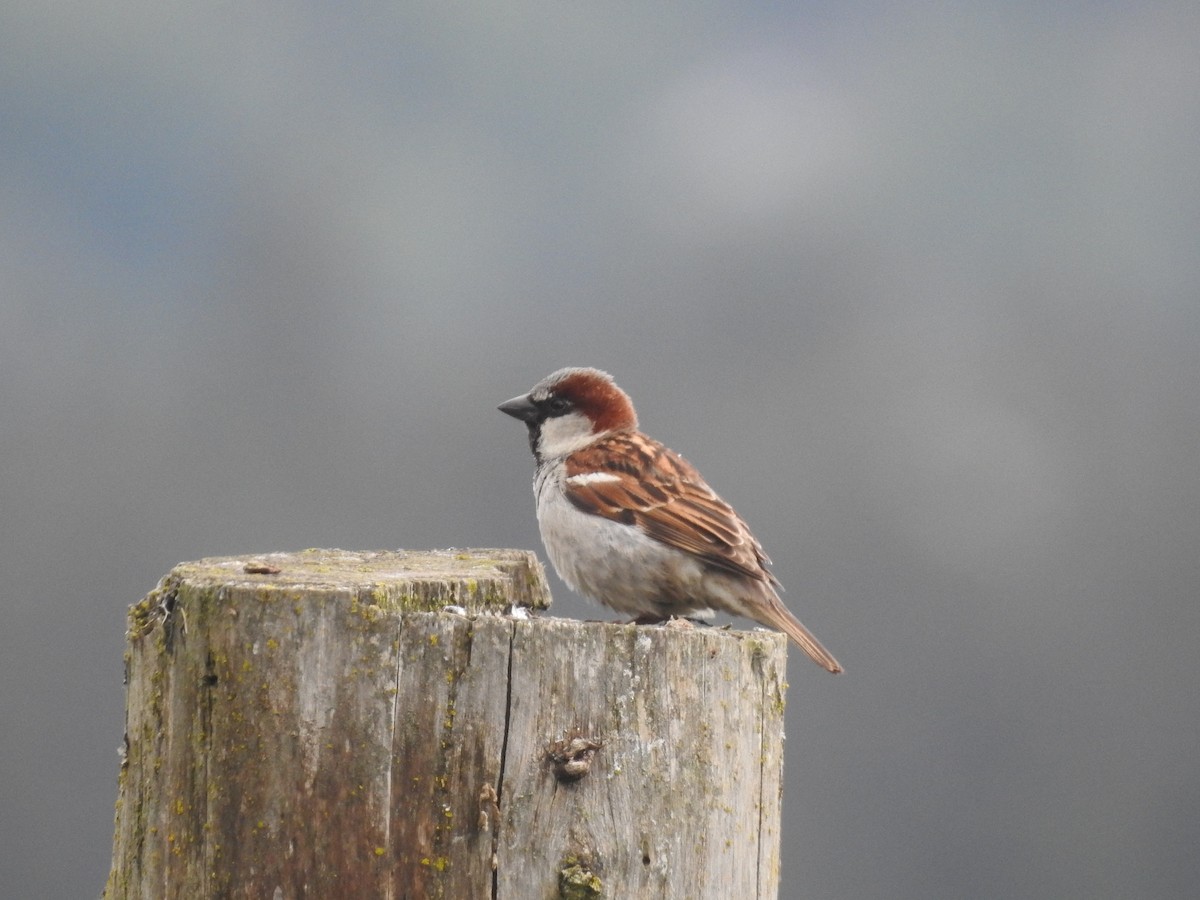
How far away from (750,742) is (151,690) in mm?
948

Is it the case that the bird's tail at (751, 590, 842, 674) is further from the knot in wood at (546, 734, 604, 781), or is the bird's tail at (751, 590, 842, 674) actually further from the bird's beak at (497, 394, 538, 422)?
the knot in wood at (546, 734, 604, 781)

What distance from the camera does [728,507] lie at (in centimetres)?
390

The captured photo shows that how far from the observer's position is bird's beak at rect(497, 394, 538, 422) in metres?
4.45

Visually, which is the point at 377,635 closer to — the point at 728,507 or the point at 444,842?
the point at 444,842

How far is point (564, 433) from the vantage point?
4.39m

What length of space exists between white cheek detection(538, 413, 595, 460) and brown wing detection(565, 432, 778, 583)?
0.15 metres

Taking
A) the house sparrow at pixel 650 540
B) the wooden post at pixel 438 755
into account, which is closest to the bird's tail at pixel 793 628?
the house sparrow at pixel 650 540

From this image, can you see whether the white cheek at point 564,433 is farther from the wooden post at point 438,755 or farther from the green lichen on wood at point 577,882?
the green lichen on wood at point 577,882

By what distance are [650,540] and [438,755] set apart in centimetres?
191

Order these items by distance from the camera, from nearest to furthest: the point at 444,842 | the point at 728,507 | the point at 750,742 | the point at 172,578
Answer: the point at 444,842, the point at 750,742, the point at 172,578, the point at 728,507

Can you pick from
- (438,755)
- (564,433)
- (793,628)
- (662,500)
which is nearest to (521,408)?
(564,433)

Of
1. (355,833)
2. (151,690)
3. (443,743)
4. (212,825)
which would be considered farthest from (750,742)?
(151,690)

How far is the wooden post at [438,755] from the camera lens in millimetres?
1869

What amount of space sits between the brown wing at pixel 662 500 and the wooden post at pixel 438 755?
1.69m
